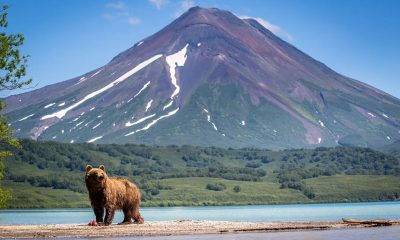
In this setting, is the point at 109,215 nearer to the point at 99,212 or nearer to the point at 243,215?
the point at 99,212

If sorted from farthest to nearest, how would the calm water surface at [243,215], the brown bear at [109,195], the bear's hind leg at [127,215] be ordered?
1. the calm water surface at [243,215]
2. the bear's hind leg at [127,215]
3. the brown bear at [109,195]

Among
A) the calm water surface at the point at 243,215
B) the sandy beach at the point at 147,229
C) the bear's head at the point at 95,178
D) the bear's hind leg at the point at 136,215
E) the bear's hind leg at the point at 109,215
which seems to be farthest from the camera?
the calm water surface at the point at 243,215

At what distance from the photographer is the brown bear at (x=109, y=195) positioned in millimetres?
42125

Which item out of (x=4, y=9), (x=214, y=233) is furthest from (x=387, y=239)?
(x=4, y=9)

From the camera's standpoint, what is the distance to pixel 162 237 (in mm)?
40375

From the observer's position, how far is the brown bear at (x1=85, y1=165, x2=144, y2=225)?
4212 cm

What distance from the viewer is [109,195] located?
42.9m

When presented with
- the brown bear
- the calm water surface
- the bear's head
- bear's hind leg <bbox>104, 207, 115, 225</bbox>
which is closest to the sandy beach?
bear's hind leg <bbox>104, 207, 115, 225</bbox>

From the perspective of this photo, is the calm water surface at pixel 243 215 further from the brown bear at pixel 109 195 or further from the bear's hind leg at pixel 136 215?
the brown bear at pixel 109 195

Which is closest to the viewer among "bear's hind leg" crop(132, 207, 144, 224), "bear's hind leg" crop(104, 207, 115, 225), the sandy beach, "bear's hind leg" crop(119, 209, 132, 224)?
the sandy beach

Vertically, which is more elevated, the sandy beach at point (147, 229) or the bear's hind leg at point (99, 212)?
the bear's hind leg at point (99, 212)

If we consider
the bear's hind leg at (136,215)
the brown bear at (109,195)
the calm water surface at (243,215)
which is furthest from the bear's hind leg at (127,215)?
the calm water surface at (243,215)

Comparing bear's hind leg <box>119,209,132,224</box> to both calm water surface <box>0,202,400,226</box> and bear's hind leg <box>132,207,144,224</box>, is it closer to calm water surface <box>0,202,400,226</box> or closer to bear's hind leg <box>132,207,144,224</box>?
bear's hind leg <box>132,207,144,224</box>

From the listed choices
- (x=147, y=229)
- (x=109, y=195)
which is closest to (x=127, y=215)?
(x=147, y=229)
